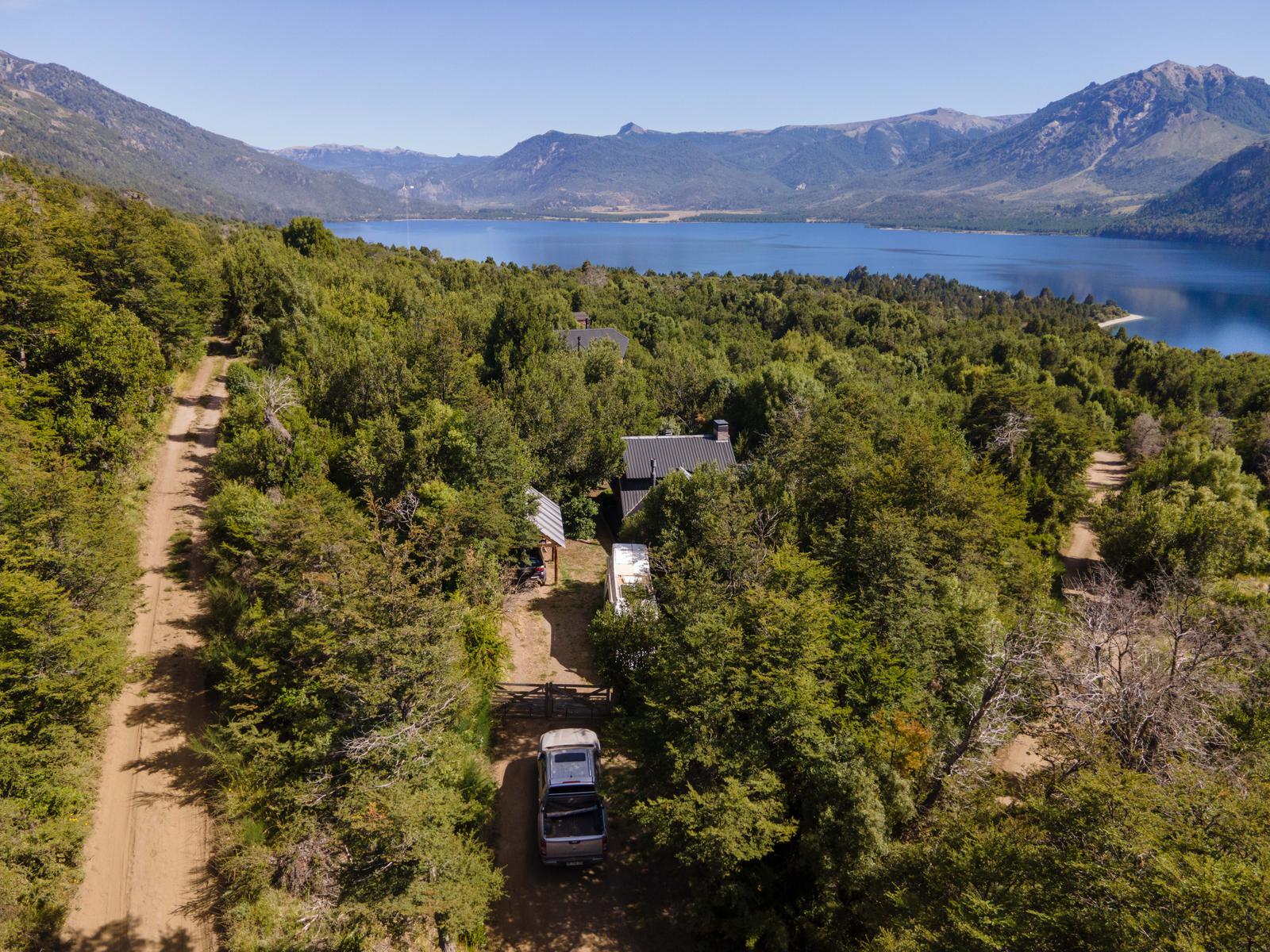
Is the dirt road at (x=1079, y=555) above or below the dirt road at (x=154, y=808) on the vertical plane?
below

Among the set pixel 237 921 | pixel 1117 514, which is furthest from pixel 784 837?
pixel 1117 514

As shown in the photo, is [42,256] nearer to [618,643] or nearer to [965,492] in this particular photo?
[618,643]

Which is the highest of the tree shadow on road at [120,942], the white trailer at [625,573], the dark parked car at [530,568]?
the white trailer at [625,573]

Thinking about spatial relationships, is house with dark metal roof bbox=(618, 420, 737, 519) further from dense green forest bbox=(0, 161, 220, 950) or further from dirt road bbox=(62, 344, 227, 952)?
dense green forest bbox=(0, 161, 220, 950)

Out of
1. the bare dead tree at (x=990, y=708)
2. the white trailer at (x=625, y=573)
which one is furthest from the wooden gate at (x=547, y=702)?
the bare dead tree at (x=990, y=708)

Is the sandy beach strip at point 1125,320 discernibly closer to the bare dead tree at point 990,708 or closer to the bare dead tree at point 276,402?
the bare dead tree at point 990,708

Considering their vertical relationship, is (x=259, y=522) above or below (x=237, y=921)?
above

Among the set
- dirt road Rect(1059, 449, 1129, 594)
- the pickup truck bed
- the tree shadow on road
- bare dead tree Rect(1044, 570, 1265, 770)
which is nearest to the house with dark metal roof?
the pickup truck bed
